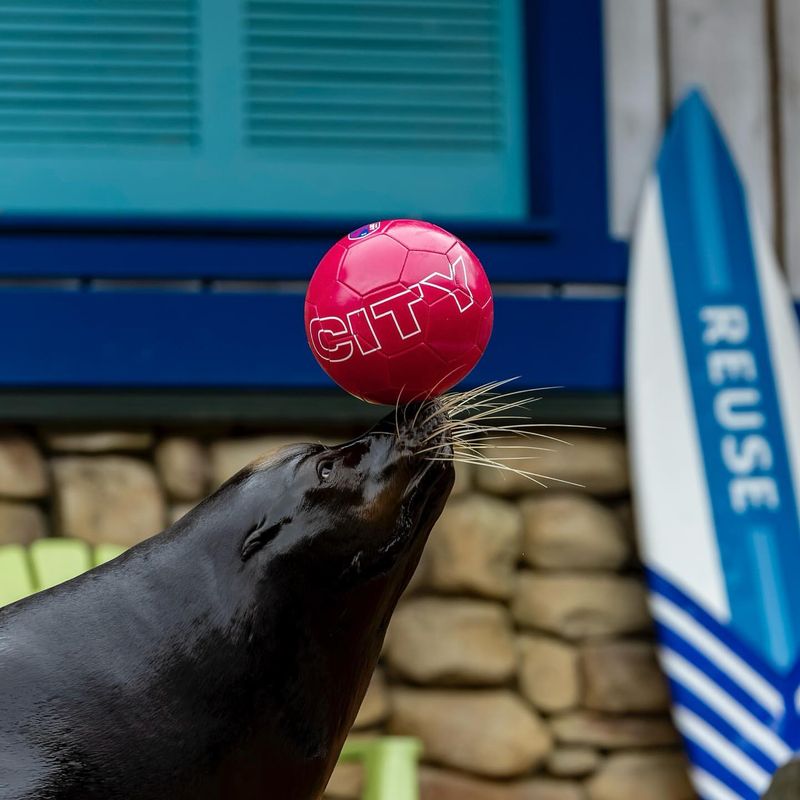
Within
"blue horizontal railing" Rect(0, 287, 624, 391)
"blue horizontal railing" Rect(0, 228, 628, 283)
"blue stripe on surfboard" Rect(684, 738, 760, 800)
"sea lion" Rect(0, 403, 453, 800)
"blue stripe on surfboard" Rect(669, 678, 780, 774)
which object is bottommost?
"blue stripe on surfboard" Rect(684, 738, 760, 800)

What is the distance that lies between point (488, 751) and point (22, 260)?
175 cm

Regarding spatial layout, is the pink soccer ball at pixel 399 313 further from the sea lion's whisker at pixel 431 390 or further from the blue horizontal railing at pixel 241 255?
the blue horizontal railing at pixel 241 255

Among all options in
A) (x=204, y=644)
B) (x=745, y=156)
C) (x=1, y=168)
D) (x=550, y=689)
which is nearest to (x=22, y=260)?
(x=1, y=168)

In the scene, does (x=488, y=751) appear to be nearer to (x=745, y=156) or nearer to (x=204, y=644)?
(x=745, y=156)

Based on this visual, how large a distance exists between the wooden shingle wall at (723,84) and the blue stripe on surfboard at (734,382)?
0.10 m

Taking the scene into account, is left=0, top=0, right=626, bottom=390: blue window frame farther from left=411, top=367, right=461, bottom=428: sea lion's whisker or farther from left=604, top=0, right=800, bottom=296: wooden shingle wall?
left=411, top=367, right=461, bottom=428: sea lion's whisker

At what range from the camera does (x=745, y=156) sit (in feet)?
12.7

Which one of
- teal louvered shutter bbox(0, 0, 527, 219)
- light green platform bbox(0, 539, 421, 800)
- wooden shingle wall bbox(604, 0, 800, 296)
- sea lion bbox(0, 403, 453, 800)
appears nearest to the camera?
sea lion bbox(0, 403, 453, 800)

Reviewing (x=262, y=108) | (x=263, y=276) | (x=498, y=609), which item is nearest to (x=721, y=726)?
(x=498, y=609)

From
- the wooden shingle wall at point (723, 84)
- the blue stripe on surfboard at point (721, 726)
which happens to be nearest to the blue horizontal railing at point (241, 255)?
the wooden shingle wall at point (723, 84)

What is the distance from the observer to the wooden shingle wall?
3803 mm

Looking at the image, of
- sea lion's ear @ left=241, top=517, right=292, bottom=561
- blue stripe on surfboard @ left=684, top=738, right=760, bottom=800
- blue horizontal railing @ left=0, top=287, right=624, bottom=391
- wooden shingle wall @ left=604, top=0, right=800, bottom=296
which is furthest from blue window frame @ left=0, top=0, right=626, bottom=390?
sea lion's ear @ left=241, top=517, right=292, bottom=561

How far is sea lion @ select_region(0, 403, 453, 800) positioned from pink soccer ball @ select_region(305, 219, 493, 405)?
57 millimetres

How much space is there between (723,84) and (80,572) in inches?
91.7
